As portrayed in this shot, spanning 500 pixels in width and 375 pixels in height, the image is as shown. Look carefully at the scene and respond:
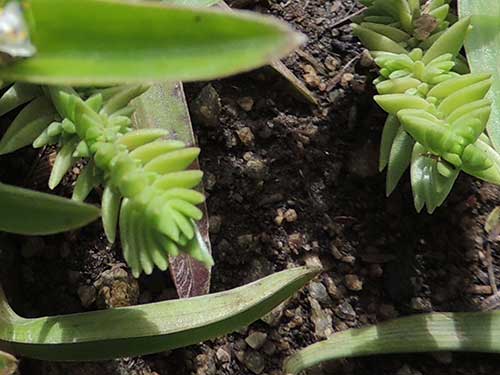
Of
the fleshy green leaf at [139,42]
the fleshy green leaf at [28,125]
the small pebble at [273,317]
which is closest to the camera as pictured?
the fleshy green leaf at [139,42]

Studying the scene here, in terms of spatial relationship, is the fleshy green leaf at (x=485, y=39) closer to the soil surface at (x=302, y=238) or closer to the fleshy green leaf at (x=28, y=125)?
the soil surface at (x=302, y=238)

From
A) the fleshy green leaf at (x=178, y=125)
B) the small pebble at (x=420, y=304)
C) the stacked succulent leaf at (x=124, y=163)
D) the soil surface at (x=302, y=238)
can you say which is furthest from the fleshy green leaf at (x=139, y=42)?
the small pebble at (x=420, y=304)

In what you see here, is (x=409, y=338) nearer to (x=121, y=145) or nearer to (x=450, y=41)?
(x=450, y=41)

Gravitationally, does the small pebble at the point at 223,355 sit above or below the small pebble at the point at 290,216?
below

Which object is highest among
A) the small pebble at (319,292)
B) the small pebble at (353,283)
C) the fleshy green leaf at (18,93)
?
the fleshy green leaf at (18,93)

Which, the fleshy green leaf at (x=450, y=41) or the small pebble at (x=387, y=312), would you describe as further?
the small pebble at (x=387, y=312)

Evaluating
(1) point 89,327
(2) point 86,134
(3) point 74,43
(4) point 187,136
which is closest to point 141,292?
(1) point 89,327
